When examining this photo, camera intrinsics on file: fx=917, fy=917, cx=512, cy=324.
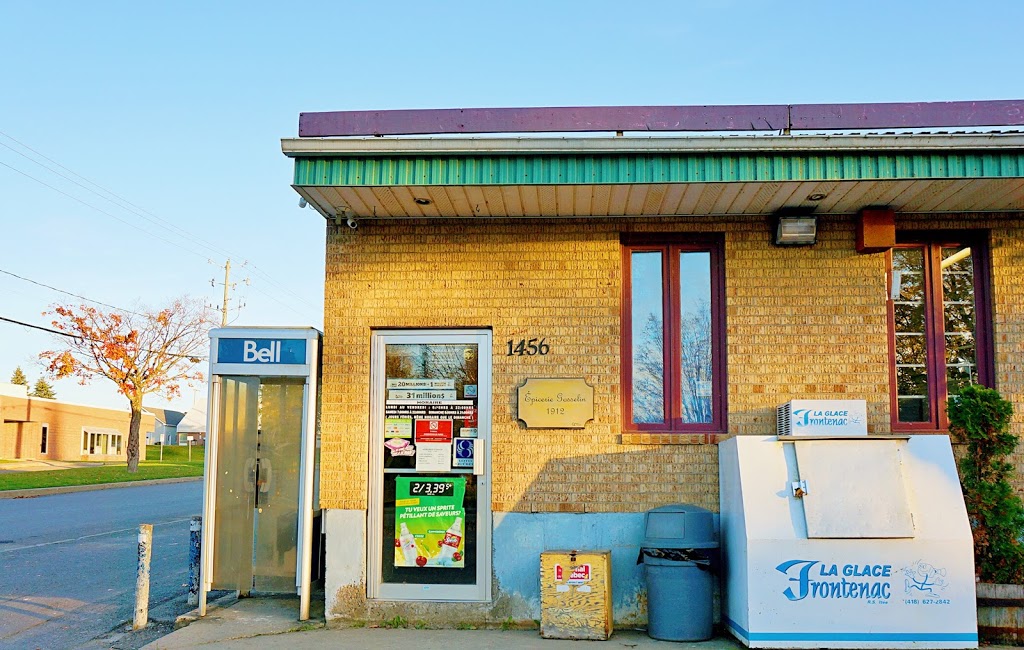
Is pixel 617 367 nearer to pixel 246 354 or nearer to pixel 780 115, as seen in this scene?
pixel 780 115

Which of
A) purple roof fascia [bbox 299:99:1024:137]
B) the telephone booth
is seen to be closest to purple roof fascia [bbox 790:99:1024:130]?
purple roof fascia [bbox 299:99:1024:137]

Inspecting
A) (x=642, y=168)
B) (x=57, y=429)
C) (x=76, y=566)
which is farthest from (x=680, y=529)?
(x=57, y=429)

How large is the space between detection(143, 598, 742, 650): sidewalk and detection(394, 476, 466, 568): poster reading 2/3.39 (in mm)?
672

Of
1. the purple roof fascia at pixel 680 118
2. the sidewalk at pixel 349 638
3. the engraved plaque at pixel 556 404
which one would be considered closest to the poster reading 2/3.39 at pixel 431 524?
the sidewalk at pixel 349 638

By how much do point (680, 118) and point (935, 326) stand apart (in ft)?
10.1

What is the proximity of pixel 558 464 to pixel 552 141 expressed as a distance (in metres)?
2.91

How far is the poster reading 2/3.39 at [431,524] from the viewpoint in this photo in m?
8.45

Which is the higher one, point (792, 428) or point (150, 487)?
point (792, 428)

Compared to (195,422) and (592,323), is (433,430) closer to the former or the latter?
(592,323)

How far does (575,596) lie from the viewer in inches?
304

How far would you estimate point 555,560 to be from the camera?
7.78 meters

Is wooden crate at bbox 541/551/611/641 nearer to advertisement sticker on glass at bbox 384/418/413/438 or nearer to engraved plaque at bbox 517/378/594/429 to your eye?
engraved plaque at bbox 517/378/594/429

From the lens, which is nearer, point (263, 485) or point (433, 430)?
point (433, 430)

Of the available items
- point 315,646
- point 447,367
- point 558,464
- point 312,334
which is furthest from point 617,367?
point 315,646
